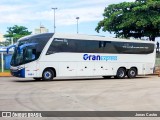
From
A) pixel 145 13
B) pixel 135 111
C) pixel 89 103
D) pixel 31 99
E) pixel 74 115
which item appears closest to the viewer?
pixel 74 115

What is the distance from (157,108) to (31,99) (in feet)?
16.4

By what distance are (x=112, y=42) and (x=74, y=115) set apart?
66.2ft

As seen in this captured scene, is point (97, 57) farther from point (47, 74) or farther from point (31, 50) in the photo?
point (31, 50)

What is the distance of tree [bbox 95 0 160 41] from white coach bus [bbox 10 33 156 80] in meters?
9.05

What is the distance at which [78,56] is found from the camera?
A: 28719 mm

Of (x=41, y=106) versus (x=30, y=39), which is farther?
(x=30, y=39)

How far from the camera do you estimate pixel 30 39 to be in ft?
86.8

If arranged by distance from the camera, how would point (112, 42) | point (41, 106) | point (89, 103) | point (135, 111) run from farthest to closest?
point (112, 42)
point (89, 103)
point (41, 106)
point (135, 111)

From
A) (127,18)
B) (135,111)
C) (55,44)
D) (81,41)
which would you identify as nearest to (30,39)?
(55,44)

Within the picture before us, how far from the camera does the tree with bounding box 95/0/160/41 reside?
42.3 metres

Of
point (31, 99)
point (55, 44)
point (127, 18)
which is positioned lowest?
point (31, 99)

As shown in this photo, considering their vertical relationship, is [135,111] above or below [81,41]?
below

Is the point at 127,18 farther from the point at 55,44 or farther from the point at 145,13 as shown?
the point at 55,44

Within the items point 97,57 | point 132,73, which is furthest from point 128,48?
point 97,57
